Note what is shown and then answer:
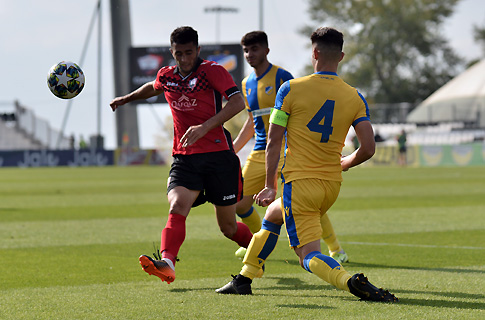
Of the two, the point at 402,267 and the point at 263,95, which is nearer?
the point at 402,267

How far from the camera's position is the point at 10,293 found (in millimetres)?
6668

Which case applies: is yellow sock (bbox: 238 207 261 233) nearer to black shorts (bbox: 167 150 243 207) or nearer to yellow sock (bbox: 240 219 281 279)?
black shorts (bbox: 167 150 243 207)

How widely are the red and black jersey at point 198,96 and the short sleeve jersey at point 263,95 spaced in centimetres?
144

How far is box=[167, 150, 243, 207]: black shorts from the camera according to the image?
6.89 metres

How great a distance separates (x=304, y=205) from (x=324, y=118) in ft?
2.12

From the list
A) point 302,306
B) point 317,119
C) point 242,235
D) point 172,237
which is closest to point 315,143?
point 317,119

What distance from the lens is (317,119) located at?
6.02 meters

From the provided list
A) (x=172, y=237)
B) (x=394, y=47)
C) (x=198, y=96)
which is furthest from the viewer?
(x=394, y=47)

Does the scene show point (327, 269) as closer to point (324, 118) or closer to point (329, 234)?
point (324, 118)

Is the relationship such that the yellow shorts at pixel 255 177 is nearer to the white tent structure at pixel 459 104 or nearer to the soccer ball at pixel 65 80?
the soccer ball at pixel 65 80

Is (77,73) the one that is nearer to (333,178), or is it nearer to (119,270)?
(119,270)

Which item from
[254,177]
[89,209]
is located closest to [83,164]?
[89,209]

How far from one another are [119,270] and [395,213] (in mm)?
7450

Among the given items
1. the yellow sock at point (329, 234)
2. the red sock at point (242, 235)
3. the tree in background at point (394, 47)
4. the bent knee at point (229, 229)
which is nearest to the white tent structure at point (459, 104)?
the tree in background at point (394, 47)
